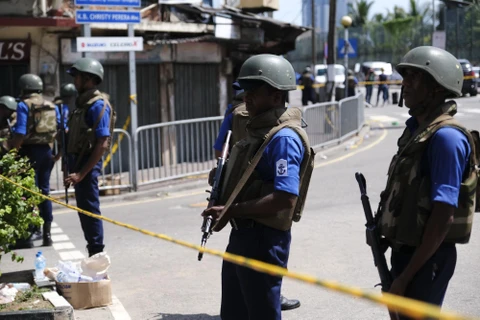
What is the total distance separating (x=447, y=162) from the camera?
3396 mm

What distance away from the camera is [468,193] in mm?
3533

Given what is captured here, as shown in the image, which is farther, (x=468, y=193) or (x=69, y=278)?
(x=69, y=278)

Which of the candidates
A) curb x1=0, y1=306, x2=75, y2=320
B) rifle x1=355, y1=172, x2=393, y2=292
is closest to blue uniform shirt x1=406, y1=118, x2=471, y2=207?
rifle x1=355, y1=172, x2=393, y2=292

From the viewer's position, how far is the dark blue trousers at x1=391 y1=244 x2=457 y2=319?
3.52 metres

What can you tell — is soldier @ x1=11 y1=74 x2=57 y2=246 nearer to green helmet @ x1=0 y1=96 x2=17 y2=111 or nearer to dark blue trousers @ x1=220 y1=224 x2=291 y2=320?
green helmet @ x1=0 y1=96 x2=17 y2=111

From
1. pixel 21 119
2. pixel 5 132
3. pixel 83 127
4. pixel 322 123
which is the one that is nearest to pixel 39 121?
pixel 21 119

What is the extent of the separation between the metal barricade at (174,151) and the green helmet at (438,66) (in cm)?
916

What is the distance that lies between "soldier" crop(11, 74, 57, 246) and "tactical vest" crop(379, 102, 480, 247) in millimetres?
5719

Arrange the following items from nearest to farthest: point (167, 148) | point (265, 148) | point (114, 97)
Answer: point (265, 148), point (167, 148), point (114, 97)

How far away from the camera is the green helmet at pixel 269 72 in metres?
4.12

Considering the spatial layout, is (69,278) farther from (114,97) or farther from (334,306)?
(114,97)

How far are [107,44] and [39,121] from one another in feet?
12.4

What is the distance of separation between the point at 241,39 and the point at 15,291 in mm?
12110

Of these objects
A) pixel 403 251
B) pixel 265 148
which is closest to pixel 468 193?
pixel 403 251
